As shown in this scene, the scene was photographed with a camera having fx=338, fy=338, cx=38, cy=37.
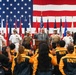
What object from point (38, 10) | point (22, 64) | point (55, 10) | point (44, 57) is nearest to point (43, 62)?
point (44, 57)

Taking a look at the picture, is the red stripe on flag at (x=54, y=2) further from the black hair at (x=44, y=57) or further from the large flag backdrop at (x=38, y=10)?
the black hair at (x=44, y=57)

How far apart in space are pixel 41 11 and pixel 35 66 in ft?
41.3

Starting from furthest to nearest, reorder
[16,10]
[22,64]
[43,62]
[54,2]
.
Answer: [54,2]
[16,10]
[22,64]
[43,62]

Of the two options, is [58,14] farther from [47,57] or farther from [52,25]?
[47,57]

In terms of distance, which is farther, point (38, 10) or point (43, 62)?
point (38, 10)

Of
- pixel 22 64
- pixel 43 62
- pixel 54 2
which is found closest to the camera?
pixel 43 62

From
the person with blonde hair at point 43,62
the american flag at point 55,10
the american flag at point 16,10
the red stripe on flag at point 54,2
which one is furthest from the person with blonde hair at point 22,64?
the red stripe on flag at point 54,2

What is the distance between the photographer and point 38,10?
19734 mm

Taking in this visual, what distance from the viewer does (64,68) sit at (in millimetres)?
7391

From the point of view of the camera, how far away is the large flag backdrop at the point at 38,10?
19553 millimetres

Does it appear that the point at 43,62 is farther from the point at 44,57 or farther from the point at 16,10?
the point at 16,10

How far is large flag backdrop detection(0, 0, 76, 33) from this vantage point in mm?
19553

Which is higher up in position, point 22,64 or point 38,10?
point 38,10

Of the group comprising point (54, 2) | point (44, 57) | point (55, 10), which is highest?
point (54, 2)
